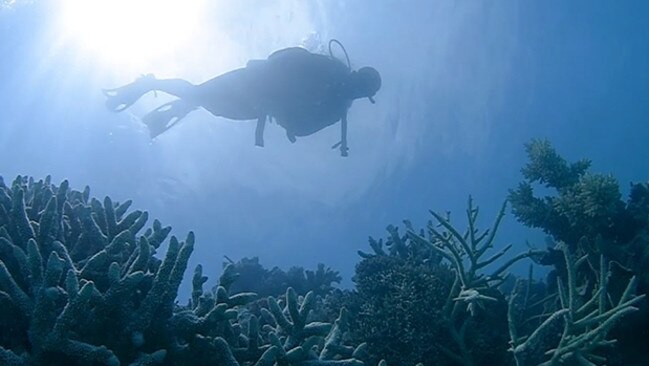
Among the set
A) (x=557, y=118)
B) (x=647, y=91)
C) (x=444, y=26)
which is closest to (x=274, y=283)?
(x=444, y=26)

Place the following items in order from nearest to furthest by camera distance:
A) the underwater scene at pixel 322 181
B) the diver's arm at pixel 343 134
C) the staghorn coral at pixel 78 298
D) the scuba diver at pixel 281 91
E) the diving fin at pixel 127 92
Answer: the staghorn coral at pixel 78 298, the underwater scene at pixel 322 181, the scuba diver at pixel 281 91, the diver's arm at pixel 343 134, the diving fin at pixel 127 92

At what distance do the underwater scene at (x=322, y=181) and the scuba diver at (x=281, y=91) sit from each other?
5 cm

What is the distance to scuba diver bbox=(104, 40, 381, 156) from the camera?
10.4m

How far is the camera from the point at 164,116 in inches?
466

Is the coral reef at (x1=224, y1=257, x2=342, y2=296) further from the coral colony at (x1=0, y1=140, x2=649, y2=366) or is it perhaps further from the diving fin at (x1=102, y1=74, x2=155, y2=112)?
the diving fin at (x1=102, y1=74, x2=155, y2=112)

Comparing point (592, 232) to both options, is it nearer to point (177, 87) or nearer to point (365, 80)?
point (365, 80)

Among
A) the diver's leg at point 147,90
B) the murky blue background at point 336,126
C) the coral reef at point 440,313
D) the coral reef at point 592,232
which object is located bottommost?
the coral reef at point 440,313

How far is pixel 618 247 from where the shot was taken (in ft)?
17.6

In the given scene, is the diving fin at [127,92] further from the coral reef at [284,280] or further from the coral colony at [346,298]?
the coral colony at [346,298]

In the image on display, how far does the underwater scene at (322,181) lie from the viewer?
3264mm

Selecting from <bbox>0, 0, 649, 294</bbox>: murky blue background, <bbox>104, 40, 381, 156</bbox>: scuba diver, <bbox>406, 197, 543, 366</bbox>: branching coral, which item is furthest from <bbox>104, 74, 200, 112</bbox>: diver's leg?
<bbox>0, 0, 649, 294</bbox>: murky blue background

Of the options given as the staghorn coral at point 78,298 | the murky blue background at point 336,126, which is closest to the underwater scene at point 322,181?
the staghorn coral at point 78,298

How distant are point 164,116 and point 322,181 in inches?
1856

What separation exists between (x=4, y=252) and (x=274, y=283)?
7404 mm
